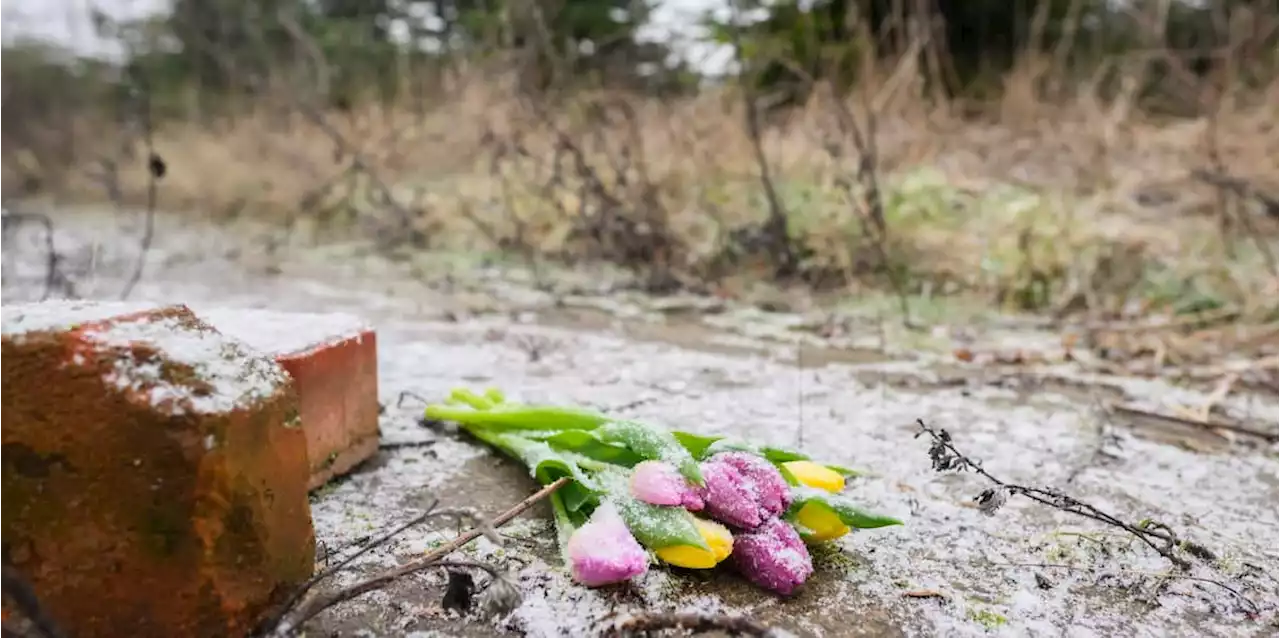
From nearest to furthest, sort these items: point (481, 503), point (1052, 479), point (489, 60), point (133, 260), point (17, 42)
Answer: point (481, 503), point (1052, 479), point (133, 260), point (489, 60), point (17, 42)

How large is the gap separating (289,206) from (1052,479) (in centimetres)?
481

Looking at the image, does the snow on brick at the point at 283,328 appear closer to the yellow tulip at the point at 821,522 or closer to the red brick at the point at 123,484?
the red brick at the point at 123,484

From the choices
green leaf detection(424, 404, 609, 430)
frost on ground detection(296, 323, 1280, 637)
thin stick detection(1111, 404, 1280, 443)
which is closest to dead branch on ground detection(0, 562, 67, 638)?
frost on ground detection(296, 323, 1280, 637)

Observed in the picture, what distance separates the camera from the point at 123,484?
0.94 meters

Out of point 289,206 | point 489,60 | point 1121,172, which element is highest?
point 489,60

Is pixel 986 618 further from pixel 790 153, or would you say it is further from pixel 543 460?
pixel 790 153

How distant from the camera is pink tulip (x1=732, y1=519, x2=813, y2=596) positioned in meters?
1.15

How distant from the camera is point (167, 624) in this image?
946mm

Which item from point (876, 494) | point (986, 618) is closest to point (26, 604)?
point (986, 618)

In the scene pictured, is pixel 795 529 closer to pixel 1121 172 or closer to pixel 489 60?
pixel 1121 172

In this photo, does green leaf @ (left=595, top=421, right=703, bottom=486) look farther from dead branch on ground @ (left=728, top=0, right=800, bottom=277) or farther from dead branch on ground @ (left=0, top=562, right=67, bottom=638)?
dead branch on ground @ (left=728, top=0, right=800, bottom=277)

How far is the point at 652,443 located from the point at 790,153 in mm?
3302

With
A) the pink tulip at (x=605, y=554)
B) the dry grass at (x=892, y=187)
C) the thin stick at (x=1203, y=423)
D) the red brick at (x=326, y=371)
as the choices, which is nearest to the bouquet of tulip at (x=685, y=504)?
the pink tulip at (x=605, y=554)

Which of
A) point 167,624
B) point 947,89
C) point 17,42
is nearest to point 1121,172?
point 947,89
